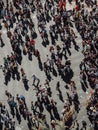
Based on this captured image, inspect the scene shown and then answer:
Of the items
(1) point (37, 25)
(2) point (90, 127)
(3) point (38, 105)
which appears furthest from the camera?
(1) point (37, 25)

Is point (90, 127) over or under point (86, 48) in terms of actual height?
under

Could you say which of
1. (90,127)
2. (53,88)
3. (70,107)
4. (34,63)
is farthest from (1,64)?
(90,127)

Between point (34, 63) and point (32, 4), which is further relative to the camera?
point (32, 4)

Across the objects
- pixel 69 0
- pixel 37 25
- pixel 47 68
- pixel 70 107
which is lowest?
pixel 70 107

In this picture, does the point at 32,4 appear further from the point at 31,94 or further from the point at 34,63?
the point at 31,94

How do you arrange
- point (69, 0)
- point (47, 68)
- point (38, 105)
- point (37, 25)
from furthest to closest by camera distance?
point (69, 0), point (37, 25), point (47, 68), point (38, 105)

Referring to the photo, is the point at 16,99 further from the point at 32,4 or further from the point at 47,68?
the point at 32,4

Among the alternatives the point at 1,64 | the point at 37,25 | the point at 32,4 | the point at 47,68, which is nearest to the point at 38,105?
the point at 47,68
